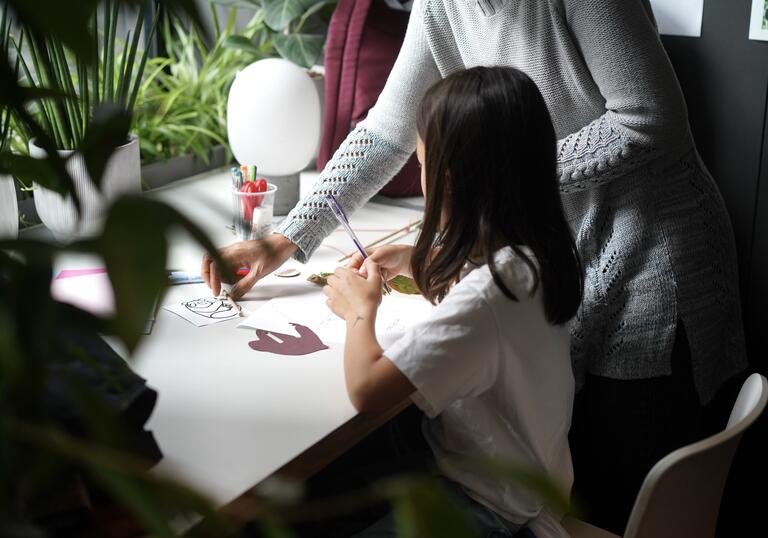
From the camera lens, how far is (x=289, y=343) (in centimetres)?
133

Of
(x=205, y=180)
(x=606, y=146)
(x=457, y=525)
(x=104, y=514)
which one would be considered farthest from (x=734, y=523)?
(x=457, y=525)

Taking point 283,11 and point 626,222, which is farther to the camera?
point 283,11

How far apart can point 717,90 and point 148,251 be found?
5.42 feet

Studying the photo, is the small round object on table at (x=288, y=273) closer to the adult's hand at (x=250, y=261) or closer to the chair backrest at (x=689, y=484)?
the adult's hand at (x=250, y=261)

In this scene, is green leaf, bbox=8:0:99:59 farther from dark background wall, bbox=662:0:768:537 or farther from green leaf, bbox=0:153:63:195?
dark background wall, bbox=662:0:768:537

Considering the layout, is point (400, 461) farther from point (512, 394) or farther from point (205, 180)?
point (205, 180)

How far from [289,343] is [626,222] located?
555 millimetres

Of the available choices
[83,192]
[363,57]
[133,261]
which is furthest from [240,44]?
[133,261]

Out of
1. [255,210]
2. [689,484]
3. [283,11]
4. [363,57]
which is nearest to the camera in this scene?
[689,484]

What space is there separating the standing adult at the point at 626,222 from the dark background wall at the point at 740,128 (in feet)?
1.37

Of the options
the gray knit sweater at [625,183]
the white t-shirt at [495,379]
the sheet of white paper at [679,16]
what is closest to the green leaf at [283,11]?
the gray knit sweater at [625,183]

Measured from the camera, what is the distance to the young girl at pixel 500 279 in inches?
44.9

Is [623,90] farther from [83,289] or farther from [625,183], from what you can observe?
[83,289]

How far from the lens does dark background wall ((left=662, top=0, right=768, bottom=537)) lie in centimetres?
181
